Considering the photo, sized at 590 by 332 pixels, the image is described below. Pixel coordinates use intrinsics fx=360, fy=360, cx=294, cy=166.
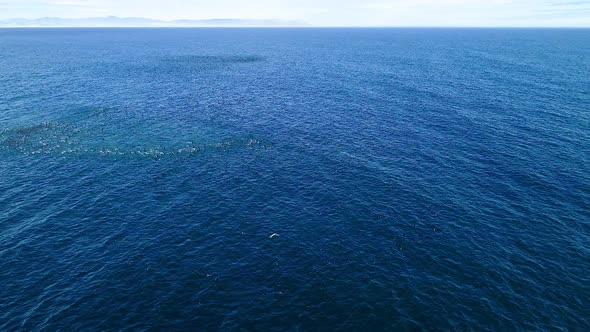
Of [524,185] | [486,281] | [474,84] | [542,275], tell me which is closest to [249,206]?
[486,281]

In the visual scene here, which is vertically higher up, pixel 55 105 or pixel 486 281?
pixel 55 105

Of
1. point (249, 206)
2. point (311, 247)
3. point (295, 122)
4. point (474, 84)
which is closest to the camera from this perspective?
point (311, 247)

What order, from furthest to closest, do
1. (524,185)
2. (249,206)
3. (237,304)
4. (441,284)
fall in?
(524,185)
(249,206)
(441,284)
(237,304)

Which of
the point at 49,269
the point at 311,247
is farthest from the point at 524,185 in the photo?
the point at 49,269

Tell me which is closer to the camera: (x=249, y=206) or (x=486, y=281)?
(x=486, y=281)

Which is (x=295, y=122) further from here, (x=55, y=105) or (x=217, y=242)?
(x=55, y=105)

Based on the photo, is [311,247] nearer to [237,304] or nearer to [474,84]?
[237,304]
